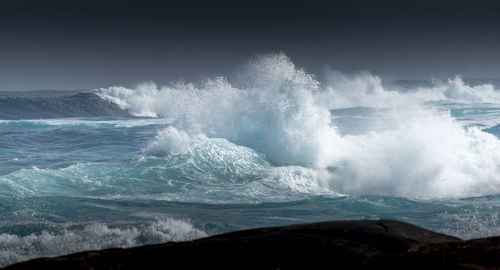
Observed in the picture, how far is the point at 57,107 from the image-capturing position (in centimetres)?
4612

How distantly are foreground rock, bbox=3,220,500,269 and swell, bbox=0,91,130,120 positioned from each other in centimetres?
3894

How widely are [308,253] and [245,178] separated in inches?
371

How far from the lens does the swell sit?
41.9 metres

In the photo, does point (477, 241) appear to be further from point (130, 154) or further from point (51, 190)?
point (130, 154)

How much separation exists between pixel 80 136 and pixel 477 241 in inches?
937

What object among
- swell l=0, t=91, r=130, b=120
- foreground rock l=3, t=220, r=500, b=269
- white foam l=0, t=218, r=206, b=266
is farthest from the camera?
swell l=0, t=91, r=130, b=120

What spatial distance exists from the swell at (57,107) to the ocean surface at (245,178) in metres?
21.7

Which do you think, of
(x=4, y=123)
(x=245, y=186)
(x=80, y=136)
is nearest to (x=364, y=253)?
(x=245, y=186)

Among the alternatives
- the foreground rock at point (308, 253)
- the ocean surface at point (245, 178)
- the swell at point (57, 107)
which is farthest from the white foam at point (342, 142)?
the swell at point (57, 107)

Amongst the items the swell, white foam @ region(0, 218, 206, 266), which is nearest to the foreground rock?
white foam @ region(0, 218, 206, 266)

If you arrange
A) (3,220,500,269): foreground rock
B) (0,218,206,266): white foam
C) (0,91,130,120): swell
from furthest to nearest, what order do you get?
(0,91,130,120): swell → (0,218,206,266): white foam → (3,220,500,269): foreground rock

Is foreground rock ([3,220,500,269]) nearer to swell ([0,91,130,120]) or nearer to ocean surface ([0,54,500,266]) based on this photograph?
ocean surface ([0,54,500,266])

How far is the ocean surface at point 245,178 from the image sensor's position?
8.09 meters

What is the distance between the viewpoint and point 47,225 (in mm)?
8039
